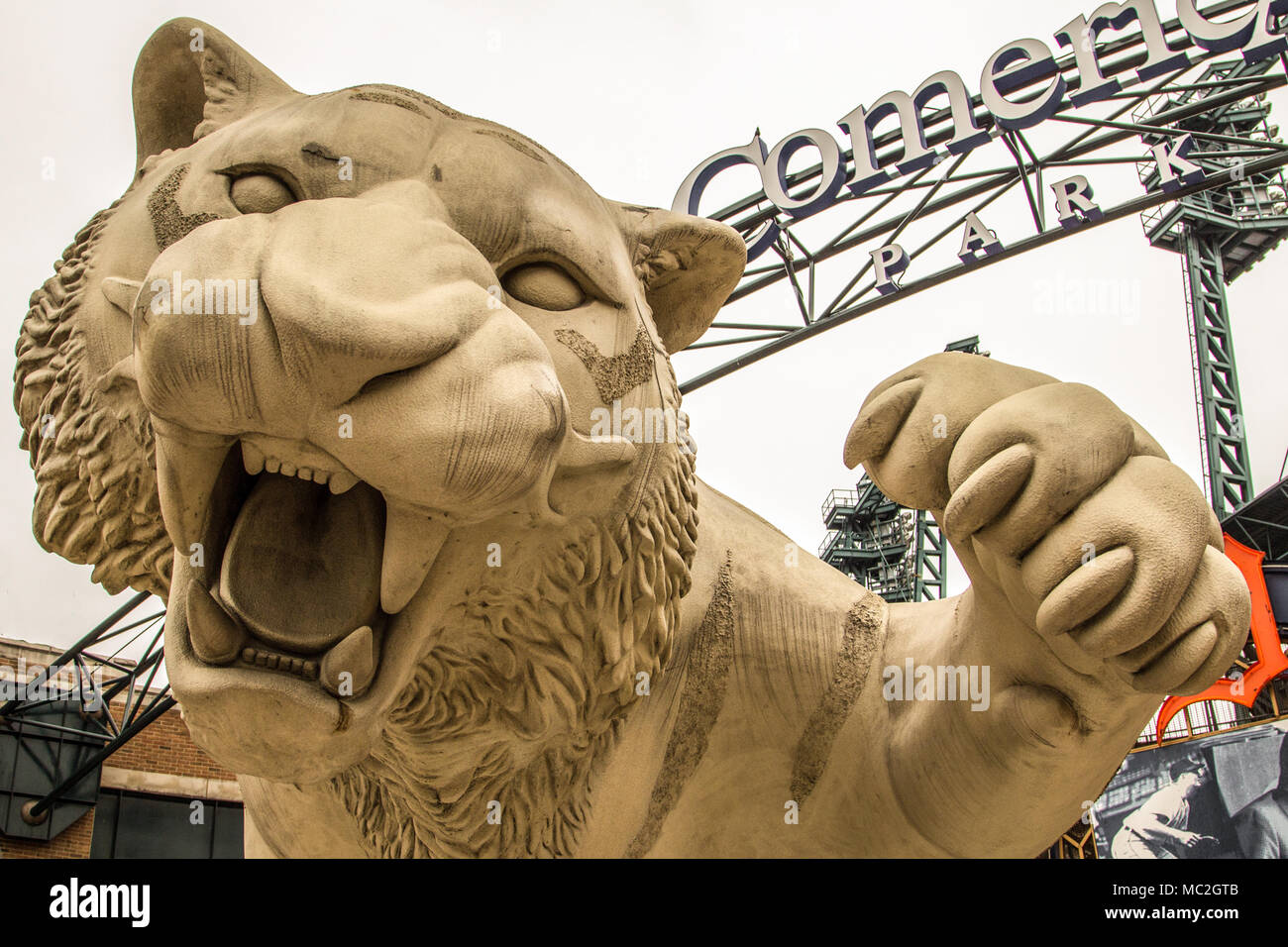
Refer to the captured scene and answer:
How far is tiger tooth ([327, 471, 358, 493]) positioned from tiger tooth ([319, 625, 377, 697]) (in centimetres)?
14

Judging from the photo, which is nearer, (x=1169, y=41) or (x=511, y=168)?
(x=511, y=168)

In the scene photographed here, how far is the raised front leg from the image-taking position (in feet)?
3.61

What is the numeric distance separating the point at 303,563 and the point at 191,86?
2.84 feet

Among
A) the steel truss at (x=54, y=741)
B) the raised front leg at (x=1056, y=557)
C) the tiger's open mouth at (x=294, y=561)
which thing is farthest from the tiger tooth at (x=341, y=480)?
the steel truss at (x=54, y=741)

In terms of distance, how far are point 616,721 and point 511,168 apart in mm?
770

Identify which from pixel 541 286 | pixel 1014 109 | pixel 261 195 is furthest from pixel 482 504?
pixel 1014 109

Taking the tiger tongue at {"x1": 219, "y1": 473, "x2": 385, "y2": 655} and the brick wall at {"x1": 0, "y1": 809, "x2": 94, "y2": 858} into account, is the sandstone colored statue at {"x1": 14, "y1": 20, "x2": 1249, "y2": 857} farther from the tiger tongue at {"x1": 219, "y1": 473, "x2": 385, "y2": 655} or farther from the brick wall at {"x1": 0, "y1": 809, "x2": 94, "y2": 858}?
the brick wall at {"x1": 0, "y1": 809, "x2": 94, "y2": 858}

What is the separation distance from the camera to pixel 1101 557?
110 centimetres

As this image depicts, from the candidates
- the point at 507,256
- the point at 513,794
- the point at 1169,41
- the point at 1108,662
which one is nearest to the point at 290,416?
the point at 507,256

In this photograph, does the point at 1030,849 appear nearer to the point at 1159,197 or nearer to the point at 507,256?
the point at 507,256

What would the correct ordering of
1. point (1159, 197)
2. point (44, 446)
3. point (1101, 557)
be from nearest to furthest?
point (1101, 557), point (44, 446), point (1159, 197)

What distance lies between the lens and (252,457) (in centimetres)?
103

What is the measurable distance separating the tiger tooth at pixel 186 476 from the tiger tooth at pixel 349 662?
18cm

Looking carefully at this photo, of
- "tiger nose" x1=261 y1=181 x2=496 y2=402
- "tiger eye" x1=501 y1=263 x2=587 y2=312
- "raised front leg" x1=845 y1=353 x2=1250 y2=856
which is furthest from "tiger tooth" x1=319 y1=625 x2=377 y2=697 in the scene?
"raised front leg" x1=845 y1=353 x2=1250 y2=856
